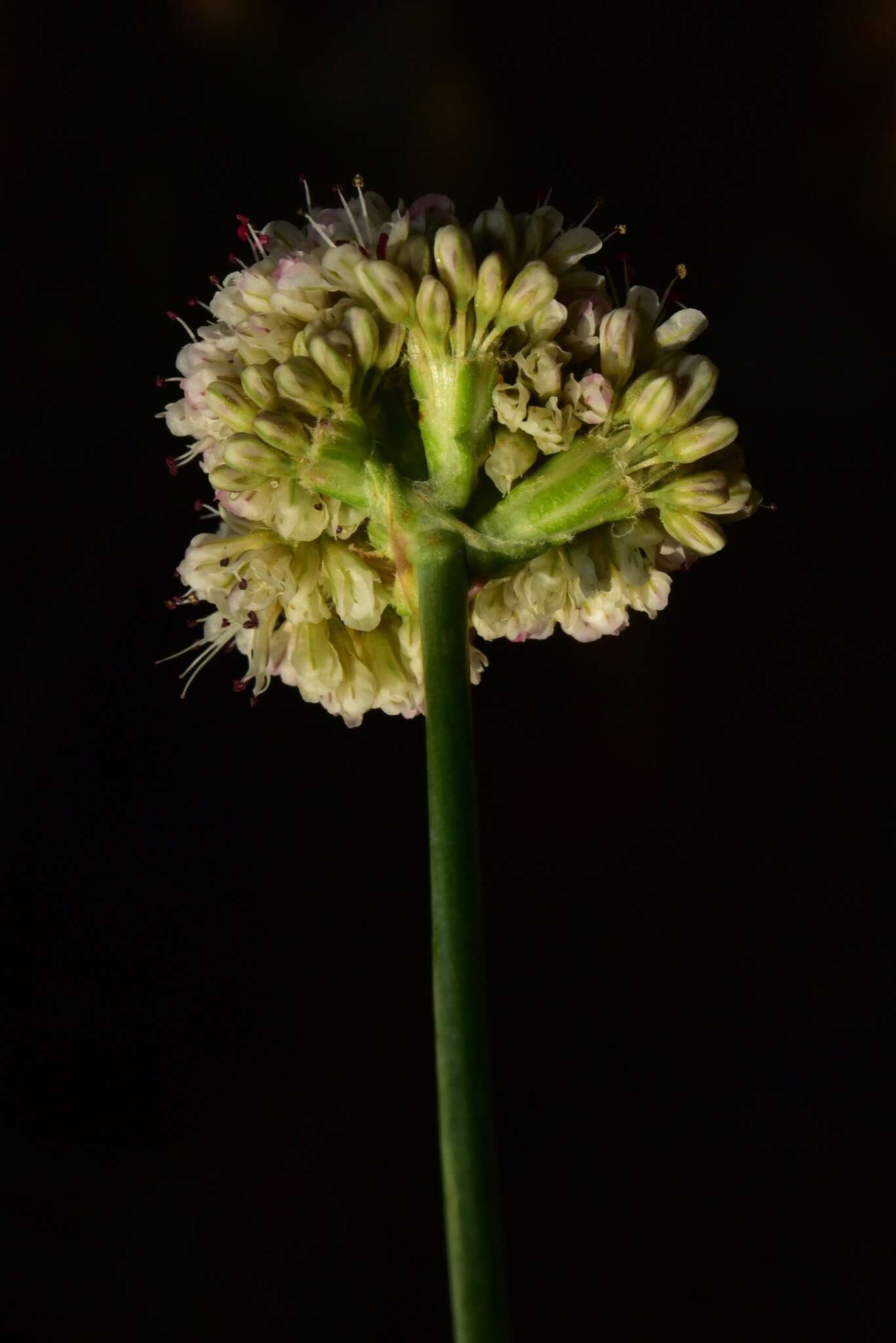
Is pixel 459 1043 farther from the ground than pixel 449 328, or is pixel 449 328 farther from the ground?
pixel 449 328

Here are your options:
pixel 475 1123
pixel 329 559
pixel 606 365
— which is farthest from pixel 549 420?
pixel 475 1123

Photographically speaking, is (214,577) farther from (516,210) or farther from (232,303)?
(516,210)

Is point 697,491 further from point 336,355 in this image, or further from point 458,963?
point 458,963

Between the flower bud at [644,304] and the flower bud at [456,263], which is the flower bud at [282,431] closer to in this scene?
the flower bud at [456,263]

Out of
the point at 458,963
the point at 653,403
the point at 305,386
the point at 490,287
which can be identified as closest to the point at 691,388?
the point at 653,403

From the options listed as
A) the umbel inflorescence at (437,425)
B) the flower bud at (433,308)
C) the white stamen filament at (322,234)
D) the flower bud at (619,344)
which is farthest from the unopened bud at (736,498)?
the white stamen filament at (322,234)
